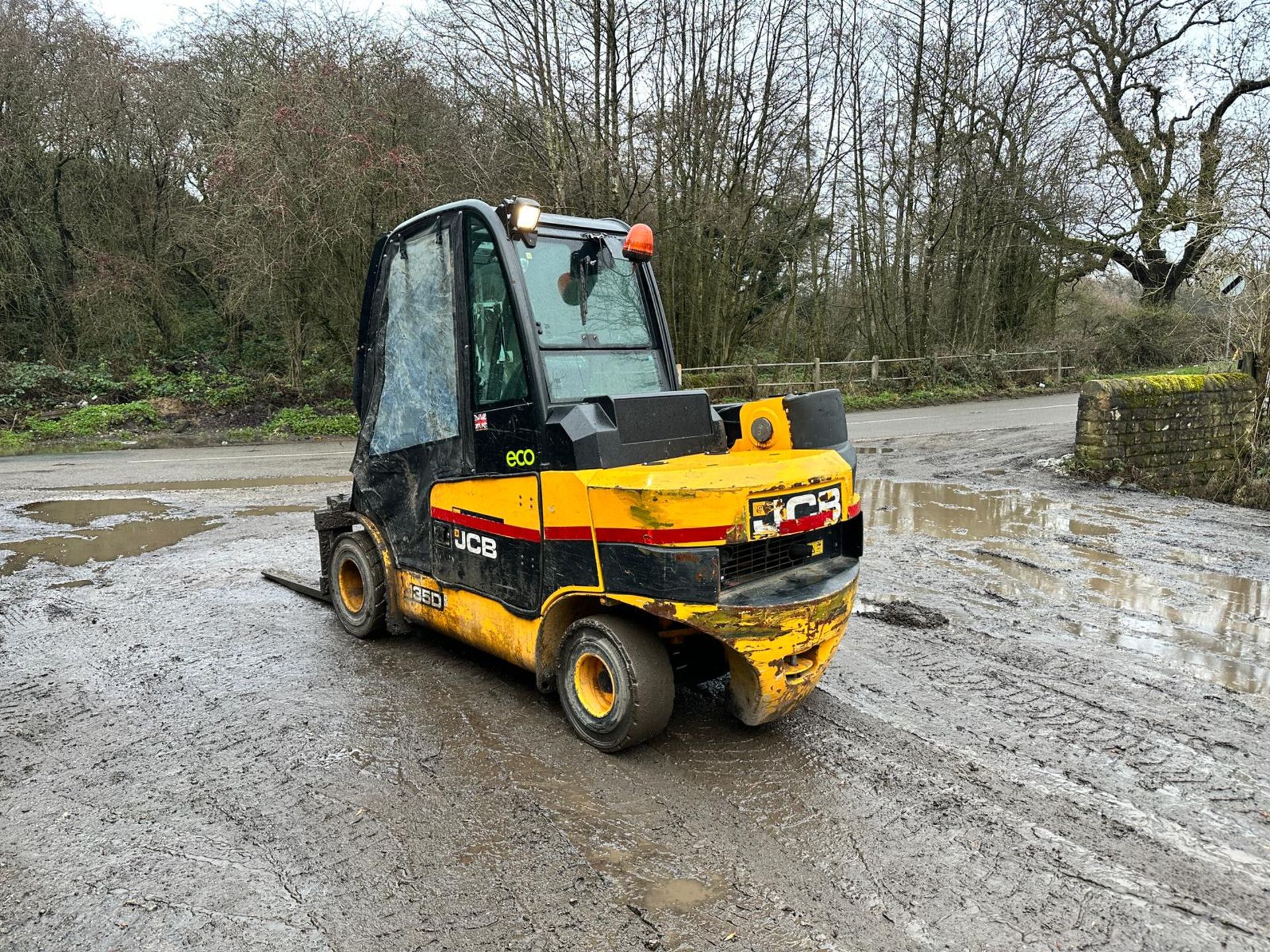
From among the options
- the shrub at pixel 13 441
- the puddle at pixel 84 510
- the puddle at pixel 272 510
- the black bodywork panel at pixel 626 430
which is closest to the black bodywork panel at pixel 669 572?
the black bodywork panel at pixel 626 430

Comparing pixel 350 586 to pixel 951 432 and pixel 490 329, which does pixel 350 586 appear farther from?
pixel 951 432

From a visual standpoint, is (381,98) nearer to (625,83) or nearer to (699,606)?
(625,83)

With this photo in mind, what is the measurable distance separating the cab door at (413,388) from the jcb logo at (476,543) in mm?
296

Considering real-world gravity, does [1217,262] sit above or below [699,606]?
above

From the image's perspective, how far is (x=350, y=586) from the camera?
530 centimetres

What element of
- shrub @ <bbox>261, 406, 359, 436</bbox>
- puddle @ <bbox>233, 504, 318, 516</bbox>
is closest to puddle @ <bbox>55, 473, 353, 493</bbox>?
puddle @ <bbox>233, 504, 318, 516</bbox>

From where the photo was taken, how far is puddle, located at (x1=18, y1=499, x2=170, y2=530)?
867cm

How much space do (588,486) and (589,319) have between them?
1.06 meters

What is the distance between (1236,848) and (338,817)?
3189 mm

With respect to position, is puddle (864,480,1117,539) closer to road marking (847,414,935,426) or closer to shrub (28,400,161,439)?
road marking (847,414,935,426)

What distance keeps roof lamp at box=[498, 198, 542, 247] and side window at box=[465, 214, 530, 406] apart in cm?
12

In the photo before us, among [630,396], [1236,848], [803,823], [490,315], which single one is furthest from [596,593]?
[1236,848]

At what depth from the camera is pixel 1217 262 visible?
10.5m

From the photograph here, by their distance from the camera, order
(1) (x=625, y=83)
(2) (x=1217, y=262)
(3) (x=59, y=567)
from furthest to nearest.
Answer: (1) (x=625, y=83) → (2) (x=1217, y=262) → (3) (x=59, y=567)
